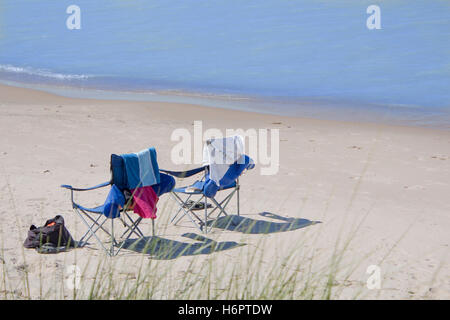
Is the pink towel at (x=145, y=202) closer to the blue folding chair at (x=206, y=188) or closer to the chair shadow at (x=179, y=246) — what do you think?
the chair shadow at (x=179, y=246)

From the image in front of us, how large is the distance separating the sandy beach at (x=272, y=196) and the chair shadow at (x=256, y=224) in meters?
0.10

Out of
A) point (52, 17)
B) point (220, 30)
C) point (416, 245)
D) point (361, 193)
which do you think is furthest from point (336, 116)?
point (52, 17)

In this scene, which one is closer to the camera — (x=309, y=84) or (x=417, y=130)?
(x=417, y=130)

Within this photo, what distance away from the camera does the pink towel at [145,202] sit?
5.84 meters

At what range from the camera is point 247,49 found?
21.8m

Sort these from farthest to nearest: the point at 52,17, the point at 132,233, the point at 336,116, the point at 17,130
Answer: the point at 52,17 < the point at 336,116 < the point at 17,130 < the point at 132,233

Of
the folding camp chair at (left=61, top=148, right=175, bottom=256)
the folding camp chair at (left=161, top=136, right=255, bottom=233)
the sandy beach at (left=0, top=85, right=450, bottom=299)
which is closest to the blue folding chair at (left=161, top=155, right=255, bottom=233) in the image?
the folding camp chair at (left=161, top=136, right=255, bottom=233)

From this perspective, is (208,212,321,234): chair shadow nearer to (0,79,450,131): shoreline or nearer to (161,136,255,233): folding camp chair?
(161,136,255,233): folding camp chair

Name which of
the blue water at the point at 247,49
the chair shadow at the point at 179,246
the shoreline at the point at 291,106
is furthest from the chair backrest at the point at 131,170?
the blue water at the point at 247,49

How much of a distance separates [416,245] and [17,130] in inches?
273

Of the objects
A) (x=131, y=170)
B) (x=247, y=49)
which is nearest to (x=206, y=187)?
(x=131, y=170)

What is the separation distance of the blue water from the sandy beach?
3429 millimetres
